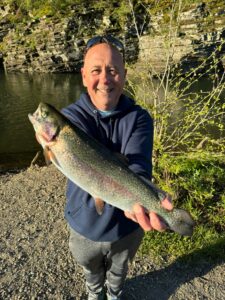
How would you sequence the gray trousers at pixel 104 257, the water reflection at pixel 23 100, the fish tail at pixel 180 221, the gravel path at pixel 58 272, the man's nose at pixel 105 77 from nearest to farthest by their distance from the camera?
the fish tail at pixel 180 221
the man's nose at pixel 105 77
the gray trousers at pixel 104 257
the gravel path at pixel 58 272
the water reflection at pixel 23 100

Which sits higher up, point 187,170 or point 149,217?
point 149,217

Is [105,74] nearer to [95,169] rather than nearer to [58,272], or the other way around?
[95,169]

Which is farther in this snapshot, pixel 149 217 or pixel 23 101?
pixel 23 101

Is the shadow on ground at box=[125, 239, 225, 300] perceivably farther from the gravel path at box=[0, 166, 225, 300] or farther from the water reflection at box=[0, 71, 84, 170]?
the water reflection at box=[0, 71, 84, 170]

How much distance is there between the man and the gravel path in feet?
4.94

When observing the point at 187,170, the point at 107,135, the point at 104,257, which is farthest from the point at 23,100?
the point at 107,135

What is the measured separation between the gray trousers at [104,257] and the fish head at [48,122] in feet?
4.69

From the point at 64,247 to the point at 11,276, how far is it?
1034 mm

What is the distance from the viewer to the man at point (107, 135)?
3.56m

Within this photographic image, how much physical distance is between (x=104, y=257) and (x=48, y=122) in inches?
80.3

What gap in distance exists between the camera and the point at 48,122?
3117mm

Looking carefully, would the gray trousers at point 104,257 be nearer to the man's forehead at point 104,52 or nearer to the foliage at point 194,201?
the foliage at point 194,201

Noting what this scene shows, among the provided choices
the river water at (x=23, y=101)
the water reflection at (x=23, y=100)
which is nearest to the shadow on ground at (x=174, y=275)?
the river water at (x=23, y=101)

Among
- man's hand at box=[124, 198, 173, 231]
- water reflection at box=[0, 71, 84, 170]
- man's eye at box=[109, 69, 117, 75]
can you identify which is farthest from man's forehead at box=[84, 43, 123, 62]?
water reflection at box=[0, 71, 84, 170]
